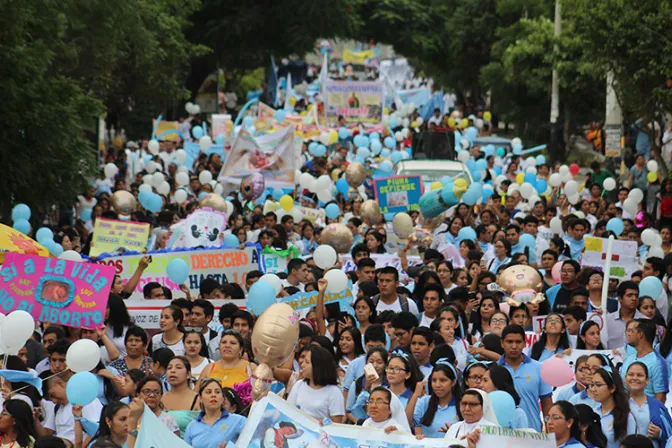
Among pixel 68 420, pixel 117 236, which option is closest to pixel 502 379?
pixel 68 420

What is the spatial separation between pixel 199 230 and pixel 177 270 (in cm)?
276

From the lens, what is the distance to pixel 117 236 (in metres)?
14.8

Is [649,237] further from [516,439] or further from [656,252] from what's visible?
[516,439]

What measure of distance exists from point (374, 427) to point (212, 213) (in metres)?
7.88

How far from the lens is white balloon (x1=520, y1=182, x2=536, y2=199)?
1966cm

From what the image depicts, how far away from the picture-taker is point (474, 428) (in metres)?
7.31

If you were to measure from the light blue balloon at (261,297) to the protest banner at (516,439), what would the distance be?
329cm

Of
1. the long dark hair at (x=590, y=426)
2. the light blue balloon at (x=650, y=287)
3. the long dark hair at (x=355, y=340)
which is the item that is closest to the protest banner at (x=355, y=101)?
the light blue balloon at (x=650, y=287)

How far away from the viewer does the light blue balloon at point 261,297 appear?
400 inches

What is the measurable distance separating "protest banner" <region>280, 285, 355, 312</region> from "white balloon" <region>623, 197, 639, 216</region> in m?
7.72

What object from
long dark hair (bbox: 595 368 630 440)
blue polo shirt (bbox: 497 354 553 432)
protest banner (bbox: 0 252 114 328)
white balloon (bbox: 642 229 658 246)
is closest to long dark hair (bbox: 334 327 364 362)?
blue polo shirt (bbox: 497 354 553 432)

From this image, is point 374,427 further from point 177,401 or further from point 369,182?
point 369,182

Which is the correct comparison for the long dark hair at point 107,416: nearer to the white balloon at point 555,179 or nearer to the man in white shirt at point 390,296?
the man in white shirt at point 390,296

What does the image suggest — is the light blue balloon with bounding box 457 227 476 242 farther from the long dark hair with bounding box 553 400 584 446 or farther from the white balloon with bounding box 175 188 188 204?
the long dark hair with bounding box 553 400 584 446
